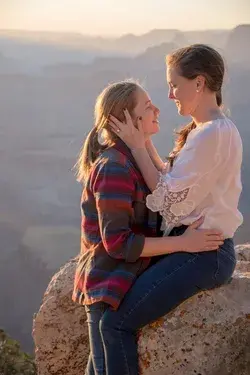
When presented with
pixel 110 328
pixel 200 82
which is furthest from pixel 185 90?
pixel 110 328

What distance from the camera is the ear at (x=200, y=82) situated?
2.85m

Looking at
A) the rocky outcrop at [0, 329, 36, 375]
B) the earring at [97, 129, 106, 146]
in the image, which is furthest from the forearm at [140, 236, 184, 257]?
the rocky outcrop at [0, 329, 36, 375]

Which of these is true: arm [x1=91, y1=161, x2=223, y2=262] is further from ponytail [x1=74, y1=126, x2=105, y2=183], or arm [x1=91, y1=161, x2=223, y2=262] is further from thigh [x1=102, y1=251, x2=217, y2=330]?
ponytail [x1=74, y1=126, x2=105, y2=183]

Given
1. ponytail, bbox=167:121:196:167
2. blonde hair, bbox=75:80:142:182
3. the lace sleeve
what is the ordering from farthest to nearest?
ponytail, bbox=167:121:196:167
blonde hair, bbox=75:80:142:182
the lace sleeve

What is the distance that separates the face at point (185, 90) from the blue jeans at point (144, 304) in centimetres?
66

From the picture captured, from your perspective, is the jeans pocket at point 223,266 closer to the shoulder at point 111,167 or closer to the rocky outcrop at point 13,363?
the shoulder at point 111,167

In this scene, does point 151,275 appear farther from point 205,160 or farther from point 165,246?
point 205,160

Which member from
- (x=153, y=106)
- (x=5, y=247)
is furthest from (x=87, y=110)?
(x=153, y=106)

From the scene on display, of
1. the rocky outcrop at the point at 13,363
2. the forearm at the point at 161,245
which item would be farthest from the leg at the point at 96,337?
the rocky outcrop at the point at 13,363

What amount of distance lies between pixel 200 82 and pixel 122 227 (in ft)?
2.41

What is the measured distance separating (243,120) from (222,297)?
42084mm

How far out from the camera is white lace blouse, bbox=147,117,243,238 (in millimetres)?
2719

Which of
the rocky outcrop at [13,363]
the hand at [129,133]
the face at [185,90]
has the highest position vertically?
the face at [185,90]

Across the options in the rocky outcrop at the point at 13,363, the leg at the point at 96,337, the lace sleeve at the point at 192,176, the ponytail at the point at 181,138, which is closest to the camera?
the lace sleeve at the point at 192,176
